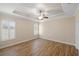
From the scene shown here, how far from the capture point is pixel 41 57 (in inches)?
74.0

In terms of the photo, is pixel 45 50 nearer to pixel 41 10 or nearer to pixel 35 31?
pixel 35 31

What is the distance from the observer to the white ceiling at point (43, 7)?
1.77 m

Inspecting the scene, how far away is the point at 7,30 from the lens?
5.98 ft

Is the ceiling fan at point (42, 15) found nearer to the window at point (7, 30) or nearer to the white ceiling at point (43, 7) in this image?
the white ceiling at point (43, 7)

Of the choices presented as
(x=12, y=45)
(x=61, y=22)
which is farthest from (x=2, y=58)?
(x=61, y=22)

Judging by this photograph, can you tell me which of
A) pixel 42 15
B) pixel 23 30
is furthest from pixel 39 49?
pixel 42 15

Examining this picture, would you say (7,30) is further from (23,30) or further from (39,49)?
(39,49)

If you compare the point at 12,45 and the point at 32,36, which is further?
the point at 32,36

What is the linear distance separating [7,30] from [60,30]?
1057 millimetres

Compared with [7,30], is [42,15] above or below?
above

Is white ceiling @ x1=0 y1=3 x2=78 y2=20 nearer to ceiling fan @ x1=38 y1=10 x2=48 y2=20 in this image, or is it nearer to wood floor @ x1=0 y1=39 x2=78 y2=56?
ceiling fan @ x1=38 y1=10 x2=48 y2=20

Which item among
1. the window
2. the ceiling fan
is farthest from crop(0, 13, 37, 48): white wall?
the ceiling fan

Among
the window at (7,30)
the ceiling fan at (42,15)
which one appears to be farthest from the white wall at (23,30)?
the ceiling fan at (42,15)

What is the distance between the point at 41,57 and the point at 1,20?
1075mm
